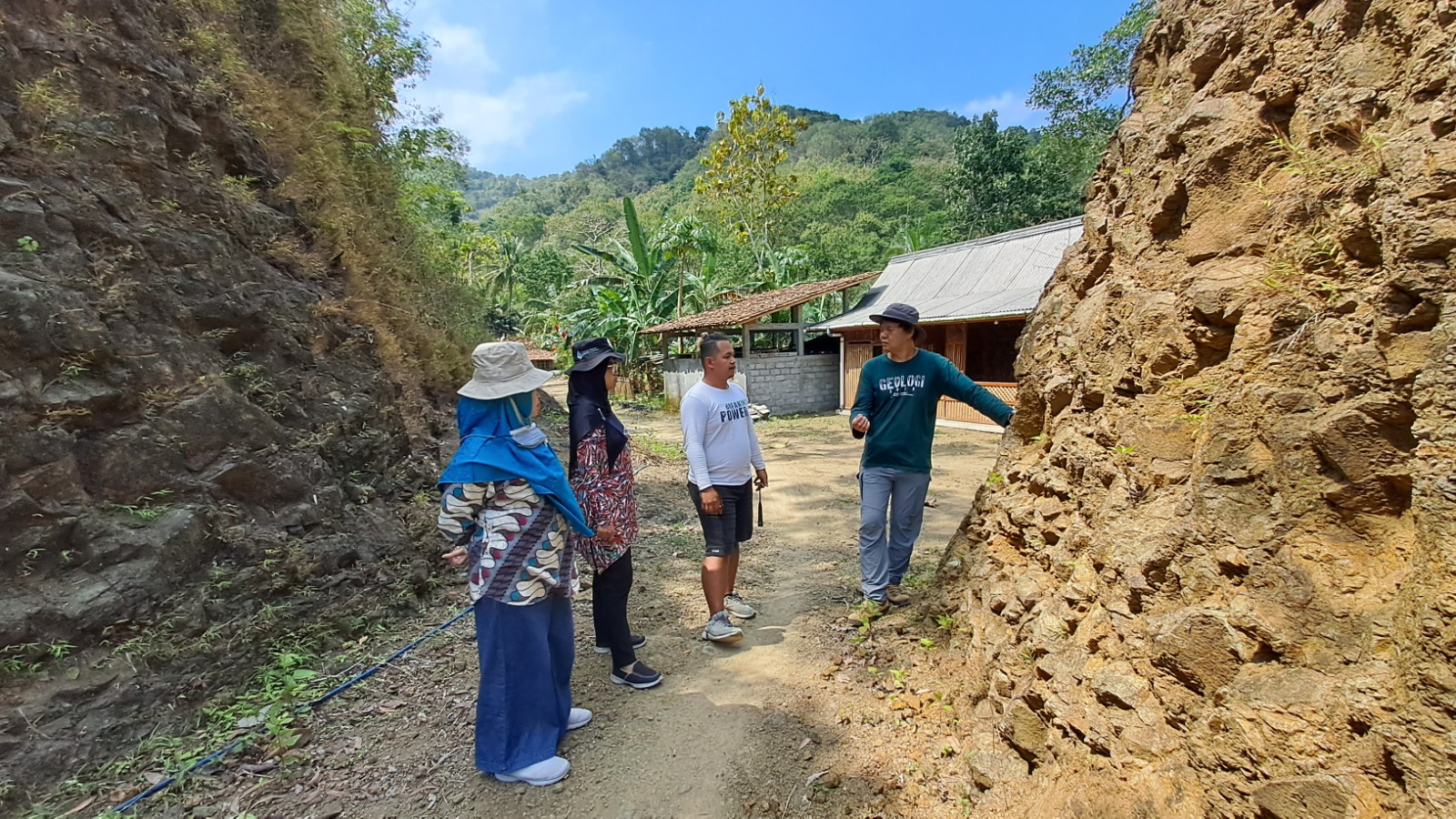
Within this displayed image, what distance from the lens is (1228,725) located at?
5.33 feet

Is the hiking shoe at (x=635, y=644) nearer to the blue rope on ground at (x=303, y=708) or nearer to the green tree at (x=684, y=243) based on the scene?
the blue rope on ground at (x=303, y=708)

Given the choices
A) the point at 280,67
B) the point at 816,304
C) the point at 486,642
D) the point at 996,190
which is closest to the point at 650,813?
the point at 486,642

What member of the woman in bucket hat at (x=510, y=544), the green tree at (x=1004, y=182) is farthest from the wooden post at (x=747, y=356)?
the green tree at (x=1004, y=182)

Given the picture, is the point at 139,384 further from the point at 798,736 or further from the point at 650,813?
the point at 798,736

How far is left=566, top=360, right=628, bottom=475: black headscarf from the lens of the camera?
318 centimetres

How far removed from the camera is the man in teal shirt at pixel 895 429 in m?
3.81

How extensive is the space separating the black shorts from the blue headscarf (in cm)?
107

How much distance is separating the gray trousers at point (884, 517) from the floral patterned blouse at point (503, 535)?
6.63 feet

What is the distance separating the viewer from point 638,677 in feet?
11.2

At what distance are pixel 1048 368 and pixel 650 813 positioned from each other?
2.72 meters

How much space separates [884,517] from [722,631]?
1.19 meters

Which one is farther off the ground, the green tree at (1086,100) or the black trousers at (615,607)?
the green tree at (1086,100)

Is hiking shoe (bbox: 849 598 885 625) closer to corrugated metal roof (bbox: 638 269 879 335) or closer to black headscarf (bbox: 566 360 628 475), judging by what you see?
black headscarf (bbox: 566 360 628 475)

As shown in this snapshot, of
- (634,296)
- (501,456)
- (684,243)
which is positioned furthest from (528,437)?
(684,243)
